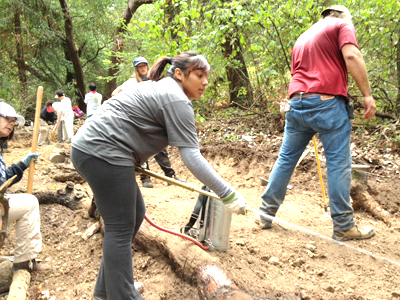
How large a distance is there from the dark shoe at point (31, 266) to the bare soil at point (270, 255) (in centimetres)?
6

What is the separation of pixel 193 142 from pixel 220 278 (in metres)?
1.00

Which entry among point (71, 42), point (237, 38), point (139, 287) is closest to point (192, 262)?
point (139, 287)

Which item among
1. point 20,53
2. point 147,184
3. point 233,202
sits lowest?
point 147,184

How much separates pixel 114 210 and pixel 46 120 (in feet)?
32.1

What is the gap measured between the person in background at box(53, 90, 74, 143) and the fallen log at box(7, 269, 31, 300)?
7.65 meters

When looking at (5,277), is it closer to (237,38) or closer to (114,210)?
(114,210)

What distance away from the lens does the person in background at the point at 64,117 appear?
9.76 m

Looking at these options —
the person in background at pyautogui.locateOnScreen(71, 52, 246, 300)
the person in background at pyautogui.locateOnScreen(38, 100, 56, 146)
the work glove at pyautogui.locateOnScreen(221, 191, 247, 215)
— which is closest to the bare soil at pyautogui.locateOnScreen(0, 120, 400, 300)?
the work glove at pyautogui.locateOnScreen(221, 191, 247, 215)

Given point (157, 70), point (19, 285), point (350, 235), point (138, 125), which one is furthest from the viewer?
point (350, 235)

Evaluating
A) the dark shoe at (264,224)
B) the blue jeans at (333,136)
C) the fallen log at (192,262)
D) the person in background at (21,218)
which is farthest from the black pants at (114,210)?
the blue jeans at (333,136)

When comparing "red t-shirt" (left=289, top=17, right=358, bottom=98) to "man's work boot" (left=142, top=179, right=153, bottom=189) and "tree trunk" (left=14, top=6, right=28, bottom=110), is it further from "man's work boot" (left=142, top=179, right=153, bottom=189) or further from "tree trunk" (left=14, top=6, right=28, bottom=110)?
"tree trunk" (left=14, top=6, right=28, bottom=110)

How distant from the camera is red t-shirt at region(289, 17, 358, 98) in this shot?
3002 mm

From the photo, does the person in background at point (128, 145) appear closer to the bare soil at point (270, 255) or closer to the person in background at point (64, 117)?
the bare soil at point (270, 255)

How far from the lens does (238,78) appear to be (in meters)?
9.22
